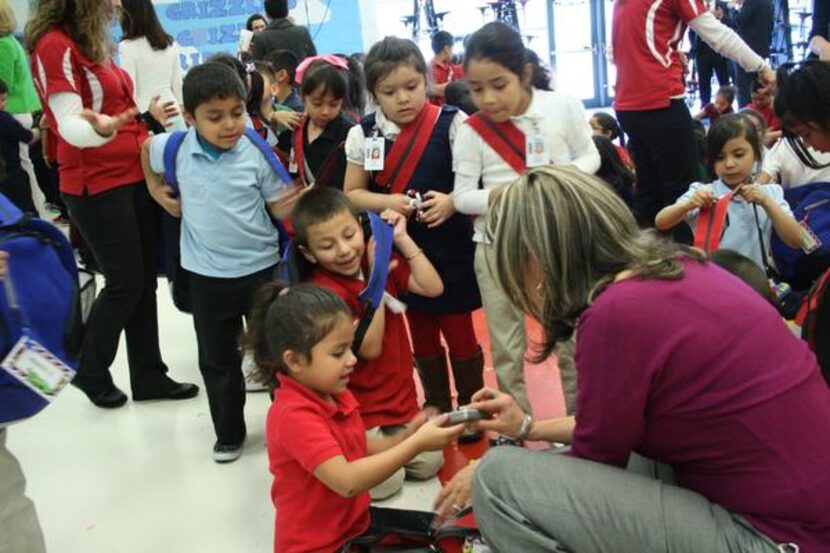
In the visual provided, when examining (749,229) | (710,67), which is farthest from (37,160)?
(710,67)

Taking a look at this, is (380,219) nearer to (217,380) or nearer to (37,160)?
(217,380)

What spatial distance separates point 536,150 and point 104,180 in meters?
1.40

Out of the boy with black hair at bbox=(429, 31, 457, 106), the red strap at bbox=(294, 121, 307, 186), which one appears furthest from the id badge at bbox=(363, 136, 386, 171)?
the boy with black hair at bbox=(429, 31, 457, 106)

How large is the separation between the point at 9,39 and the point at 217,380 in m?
3.42

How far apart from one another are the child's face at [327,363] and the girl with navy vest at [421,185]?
2.29 ft

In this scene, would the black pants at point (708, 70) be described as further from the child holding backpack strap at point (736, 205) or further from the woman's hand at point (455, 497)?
the woman's hand at point (455, 497)

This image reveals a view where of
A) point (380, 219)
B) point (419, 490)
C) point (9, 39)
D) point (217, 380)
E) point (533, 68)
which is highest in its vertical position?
point (9, 39)

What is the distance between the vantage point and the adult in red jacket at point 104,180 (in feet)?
7.66

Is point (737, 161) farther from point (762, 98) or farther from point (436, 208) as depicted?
point (762, 98)

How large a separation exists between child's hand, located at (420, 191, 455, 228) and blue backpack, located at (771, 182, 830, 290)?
3.62 ft

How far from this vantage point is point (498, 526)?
1.37 m

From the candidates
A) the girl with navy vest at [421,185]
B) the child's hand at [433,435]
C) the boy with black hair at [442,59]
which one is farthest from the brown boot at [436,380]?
the boy with black hair at [442,59]

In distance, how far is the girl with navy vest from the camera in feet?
7.38

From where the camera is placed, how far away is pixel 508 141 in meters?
2.19
